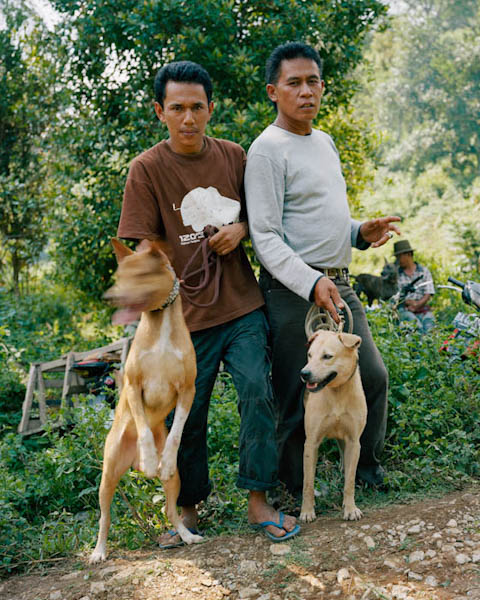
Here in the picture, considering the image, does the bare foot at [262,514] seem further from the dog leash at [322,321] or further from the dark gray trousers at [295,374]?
the dog leash at [322,321]

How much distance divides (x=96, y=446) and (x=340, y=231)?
217 cm

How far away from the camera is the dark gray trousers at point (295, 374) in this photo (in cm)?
376

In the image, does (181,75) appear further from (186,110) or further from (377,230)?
(377,230)

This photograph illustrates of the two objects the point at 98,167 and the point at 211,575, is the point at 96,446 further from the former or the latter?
the point at 98,167

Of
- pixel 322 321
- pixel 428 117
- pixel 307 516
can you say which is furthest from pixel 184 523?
pixel 428 117

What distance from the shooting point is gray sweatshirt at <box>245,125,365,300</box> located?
347 centimetres

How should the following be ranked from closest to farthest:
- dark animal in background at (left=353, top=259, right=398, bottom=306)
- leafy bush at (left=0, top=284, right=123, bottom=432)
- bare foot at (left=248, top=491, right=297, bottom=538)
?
bare foot at (left=248, top=491, right=297, bottom=538)
leafy bush at (left=0, top=284, right=123, bottom=432)
dark animal in background at (left=353, top=259, right=398, bottom=306)

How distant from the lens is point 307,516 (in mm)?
3658

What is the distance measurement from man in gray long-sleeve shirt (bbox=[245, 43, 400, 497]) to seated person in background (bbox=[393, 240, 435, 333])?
4523mm

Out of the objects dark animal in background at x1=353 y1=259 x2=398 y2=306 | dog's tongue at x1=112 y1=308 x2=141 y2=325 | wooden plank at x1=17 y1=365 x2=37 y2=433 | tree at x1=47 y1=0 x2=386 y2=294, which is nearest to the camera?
dog's tongue at x1=112 y1=308 x2=141 y2=325

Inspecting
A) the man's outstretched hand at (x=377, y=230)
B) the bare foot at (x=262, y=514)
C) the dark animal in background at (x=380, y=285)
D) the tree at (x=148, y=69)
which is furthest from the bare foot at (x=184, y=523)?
the dark animal in background at (x=380, y=285)

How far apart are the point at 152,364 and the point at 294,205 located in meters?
1.35

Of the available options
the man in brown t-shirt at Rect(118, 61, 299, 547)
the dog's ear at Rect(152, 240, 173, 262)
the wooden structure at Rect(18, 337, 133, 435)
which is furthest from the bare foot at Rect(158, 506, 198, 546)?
the wooden structure at Rect(18, 337, 133, 435)

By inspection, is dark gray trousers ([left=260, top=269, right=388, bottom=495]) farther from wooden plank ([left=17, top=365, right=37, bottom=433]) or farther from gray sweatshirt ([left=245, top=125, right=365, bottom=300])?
wooden plank ([left=17, top=365, right=37, bottom=433])
